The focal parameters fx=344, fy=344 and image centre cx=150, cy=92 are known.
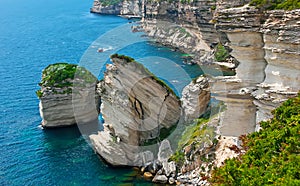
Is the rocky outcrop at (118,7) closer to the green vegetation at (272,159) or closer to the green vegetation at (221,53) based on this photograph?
the green vegetation at (221,53)

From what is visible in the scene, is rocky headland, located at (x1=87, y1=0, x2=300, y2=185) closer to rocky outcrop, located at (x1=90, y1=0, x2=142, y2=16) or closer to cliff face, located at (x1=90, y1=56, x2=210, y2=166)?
cliff face, located at (x1=90, y1=56, x2=210, y2=166)

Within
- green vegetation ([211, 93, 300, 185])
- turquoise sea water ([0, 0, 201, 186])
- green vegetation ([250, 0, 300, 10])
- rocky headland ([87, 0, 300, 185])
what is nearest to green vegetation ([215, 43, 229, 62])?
turquoise sea water ([0, 0, 201, 186])

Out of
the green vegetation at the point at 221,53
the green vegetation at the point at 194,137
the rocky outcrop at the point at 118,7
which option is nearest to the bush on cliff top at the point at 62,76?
the green vegetation at the point at 194,137

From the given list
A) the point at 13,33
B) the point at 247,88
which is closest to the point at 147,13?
the point at 13,33

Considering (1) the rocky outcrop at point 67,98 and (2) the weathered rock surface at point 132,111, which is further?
(1) the rocky outcrop at point 67,98

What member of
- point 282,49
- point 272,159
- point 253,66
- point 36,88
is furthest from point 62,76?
point 272,159

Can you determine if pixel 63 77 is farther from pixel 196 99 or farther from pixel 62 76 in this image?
pixel 196 99

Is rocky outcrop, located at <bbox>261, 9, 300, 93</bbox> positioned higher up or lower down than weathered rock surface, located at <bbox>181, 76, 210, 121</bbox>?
higher up
